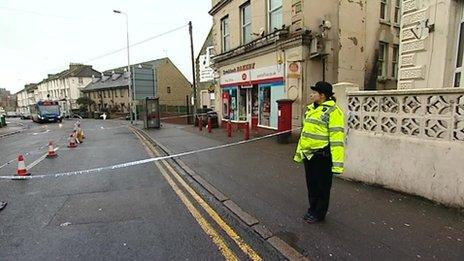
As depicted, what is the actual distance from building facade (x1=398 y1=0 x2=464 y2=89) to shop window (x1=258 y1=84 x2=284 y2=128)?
6.22 m

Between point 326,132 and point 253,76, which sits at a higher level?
point 253,76

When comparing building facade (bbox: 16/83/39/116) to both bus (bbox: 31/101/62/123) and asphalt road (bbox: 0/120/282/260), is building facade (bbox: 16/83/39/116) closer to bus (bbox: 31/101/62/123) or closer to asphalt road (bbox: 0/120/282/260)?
bus (bbox: 31/101/62/123)

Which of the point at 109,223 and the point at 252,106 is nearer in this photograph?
the point at 109,223

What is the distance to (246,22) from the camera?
15.9 meters

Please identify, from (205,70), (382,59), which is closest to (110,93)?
(205,70)

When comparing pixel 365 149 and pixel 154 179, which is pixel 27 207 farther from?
pixel 365 149

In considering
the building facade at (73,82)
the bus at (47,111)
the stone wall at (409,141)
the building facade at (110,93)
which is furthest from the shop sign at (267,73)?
the building facade at (73,82)

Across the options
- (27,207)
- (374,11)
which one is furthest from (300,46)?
(27,207)

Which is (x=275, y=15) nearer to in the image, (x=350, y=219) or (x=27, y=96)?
(x=350, y=219)

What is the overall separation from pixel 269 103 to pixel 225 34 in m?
6.65

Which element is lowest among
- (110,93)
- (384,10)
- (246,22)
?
(110,93)

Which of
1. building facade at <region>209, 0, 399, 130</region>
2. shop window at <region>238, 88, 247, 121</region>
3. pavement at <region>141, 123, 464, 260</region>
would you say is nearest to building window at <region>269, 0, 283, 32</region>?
building facade at <region>209, 0, 399, 130</region>

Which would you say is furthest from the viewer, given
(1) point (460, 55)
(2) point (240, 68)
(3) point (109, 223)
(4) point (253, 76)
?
(2) point (240, 68)

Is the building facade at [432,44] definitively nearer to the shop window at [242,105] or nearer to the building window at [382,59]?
the building window at [382,59]
